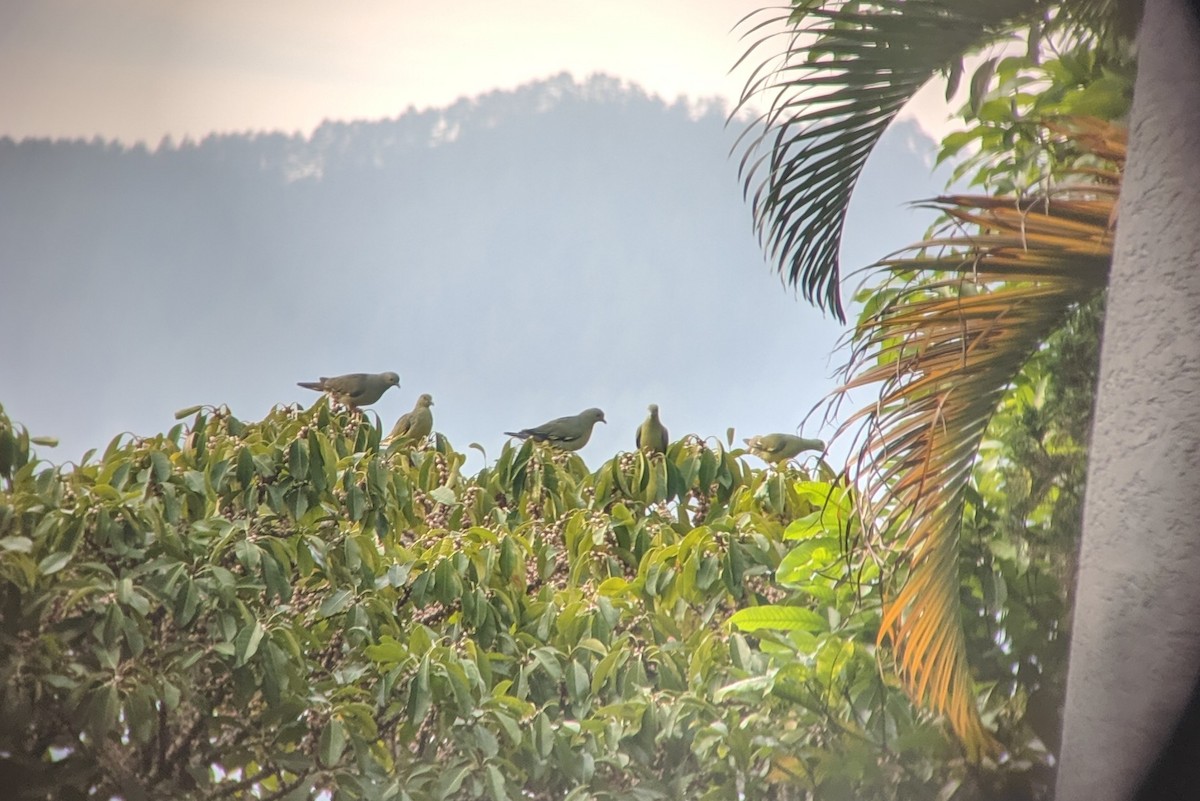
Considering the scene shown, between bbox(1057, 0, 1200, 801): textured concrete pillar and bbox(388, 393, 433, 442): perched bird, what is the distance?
1116 mm

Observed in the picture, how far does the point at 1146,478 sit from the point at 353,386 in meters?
1.31

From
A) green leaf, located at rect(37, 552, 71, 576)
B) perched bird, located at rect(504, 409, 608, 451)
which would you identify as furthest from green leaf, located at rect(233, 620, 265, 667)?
perched bird, located at rect(504, 409, 608, 451)

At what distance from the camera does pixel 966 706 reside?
1.85m

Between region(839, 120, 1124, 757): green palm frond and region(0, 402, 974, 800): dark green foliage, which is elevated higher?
region(839, 120, 1124, 757): green palm frond

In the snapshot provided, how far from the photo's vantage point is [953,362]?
1.82 metres

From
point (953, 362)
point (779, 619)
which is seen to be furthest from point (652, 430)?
point (953, 362)

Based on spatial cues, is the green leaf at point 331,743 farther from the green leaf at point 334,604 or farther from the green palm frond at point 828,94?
the green palm frond at point 828,94

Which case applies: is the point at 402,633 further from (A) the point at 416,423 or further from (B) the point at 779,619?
(B) the point at 779,619

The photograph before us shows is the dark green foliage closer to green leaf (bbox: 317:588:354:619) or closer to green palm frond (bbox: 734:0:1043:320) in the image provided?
green leaf (bbox: 317:588:354:619)

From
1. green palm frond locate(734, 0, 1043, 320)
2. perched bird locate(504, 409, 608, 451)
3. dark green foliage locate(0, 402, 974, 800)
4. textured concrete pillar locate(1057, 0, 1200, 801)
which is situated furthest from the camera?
perched bird locate(504, 409, 608, 451)

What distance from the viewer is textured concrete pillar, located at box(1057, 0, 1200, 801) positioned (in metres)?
1.58

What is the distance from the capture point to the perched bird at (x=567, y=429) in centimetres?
202

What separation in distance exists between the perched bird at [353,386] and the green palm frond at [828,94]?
774 millimetres

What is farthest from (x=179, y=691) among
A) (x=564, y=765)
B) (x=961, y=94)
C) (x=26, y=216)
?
(x=961, y=94)
